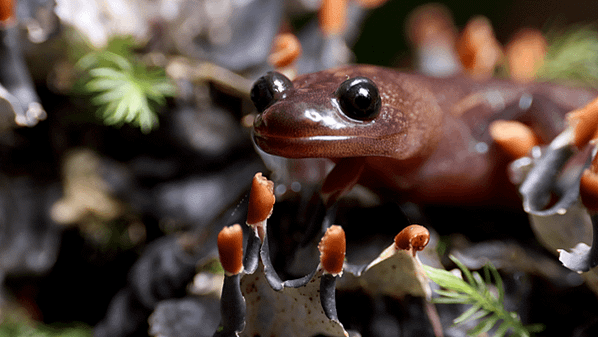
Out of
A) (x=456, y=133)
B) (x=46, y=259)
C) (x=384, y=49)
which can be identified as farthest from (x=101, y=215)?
(x=384, y=49)

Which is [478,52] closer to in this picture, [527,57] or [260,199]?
[527,57]

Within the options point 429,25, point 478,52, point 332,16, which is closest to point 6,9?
point 332,16

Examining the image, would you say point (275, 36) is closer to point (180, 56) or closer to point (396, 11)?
point (180, 56)

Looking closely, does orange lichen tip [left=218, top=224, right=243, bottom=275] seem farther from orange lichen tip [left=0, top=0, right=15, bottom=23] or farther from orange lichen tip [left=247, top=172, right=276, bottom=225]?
orange lichen tip [left=0, top=0, right=15, bottom=23]

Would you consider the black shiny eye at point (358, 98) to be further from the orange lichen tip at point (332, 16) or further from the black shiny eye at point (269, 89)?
the orange lichen tip at point (332, 16)

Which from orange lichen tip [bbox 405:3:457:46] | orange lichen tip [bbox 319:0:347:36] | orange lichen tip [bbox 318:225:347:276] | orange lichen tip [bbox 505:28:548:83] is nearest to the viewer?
orange lichen tip [bbox 318:225:347:276]

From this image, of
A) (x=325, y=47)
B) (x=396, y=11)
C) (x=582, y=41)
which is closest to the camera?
(x=325, y=47)

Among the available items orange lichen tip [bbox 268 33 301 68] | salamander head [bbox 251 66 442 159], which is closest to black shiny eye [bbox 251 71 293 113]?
salamander head [bbox 251 66 442 159]
